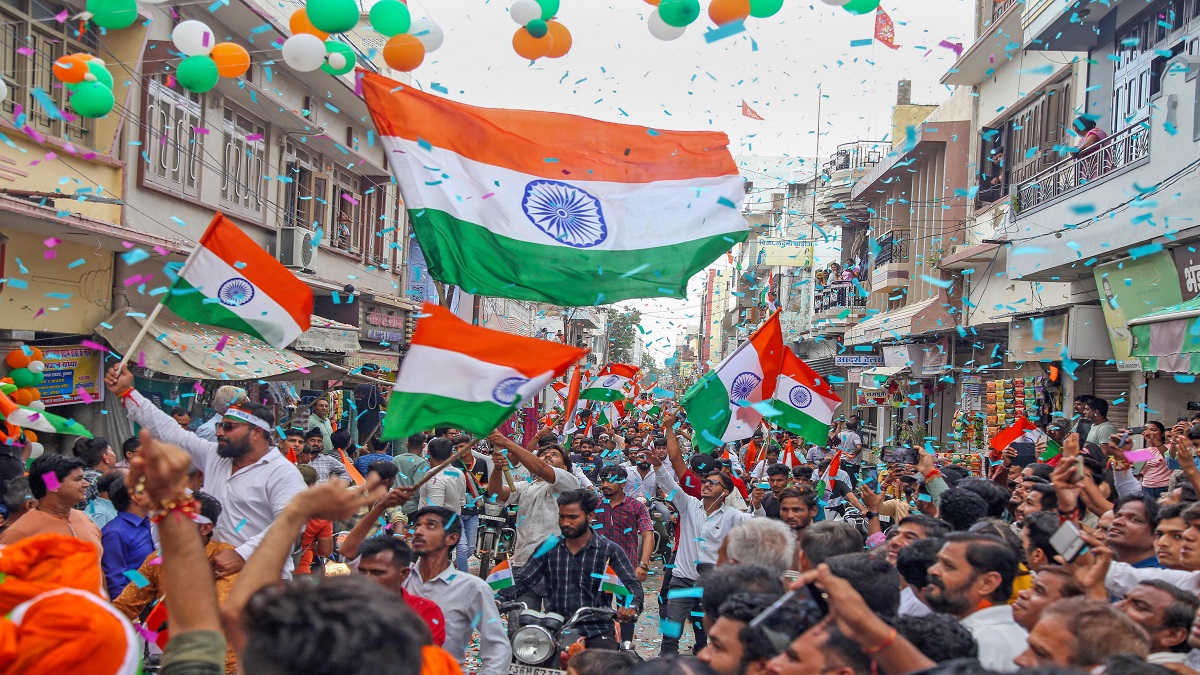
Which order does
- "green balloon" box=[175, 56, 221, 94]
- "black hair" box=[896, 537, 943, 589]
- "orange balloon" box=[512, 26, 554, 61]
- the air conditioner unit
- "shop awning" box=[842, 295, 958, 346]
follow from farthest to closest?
1. "shop awning" box=[842, 295, 958, 346]
2. the air conditioner unit
3. "green balloon" box=[175, 56, 221, 94]
4. "orange balloon" box=[512, 26, 554, 61]
5. "black hair" box=[896, 537, 943, 589]

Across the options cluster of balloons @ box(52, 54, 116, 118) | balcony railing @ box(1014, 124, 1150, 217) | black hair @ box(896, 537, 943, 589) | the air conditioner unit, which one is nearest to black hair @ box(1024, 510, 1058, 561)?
black hair @ box(896, 537, 943, 589)

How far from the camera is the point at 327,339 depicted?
719 inches

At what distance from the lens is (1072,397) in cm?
1712

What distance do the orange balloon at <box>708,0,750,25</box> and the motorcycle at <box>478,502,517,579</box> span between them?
592 centimetres

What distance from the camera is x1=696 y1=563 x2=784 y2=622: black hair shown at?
3.78 metres

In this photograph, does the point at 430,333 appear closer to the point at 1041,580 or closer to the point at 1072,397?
the point at 1041,580

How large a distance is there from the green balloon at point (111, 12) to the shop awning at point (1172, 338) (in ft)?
33.3

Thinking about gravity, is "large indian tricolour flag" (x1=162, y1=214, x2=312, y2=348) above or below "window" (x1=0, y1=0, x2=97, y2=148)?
below

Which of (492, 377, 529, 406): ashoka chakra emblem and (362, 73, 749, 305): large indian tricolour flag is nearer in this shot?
(492, 377, 529, 406): ashoka chakra emblem

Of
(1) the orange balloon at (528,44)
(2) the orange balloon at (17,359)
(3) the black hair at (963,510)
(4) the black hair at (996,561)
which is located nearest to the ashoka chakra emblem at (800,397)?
(3) the black hair at (963,510)

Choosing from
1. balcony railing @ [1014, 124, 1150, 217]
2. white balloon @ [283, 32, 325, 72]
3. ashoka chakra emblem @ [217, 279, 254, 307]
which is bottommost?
ashoka chakra emblem @ [217, 279, 254, 307]

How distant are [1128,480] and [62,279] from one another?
1190 centimetres

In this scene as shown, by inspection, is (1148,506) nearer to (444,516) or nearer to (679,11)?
(444,516)

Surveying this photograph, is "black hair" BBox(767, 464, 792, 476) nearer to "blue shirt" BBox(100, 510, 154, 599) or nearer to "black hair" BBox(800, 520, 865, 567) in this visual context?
"black hair" BBox(800, 520, 865, 567)
